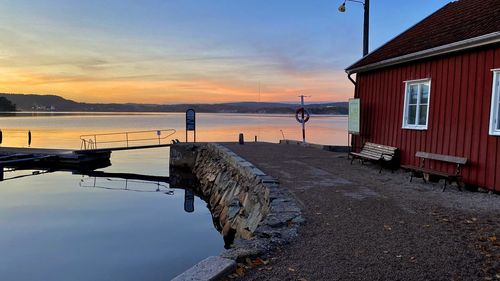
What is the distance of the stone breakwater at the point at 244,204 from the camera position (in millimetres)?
5527

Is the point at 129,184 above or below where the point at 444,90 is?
below

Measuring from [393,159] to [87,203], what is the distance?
1082 centimetres

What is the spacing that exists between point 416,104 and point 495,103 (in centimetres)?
280

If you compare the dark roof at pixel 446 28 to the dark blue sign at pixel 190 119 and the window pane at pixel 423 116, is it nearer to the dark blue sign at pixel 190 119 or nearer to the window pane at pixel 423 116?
the window pane at pixel 423 116

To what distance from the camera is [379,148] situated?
499 inches

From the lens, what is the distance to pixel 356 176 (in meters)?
11.1

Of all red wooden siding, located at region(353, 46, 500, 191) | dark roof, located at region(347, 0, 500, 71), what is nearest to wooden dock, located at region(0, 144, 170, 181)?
dark roof, located at region(347, 0, 500, 71)

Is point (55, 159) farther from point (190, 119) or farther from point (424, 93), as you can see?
point (424, 93)

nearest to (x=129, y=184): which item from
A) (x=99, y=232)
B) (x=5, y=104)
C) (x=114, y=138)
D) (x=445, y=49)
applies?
(x=99, y=232)

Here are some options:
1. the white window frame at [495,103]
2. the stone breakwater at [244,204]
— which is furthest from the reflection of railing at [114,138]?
the white window frame at [495,103]

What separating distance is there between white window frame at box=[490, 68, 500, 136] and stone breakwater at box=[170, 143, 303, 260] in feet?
14.7

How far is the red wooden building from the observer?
880 centimetres

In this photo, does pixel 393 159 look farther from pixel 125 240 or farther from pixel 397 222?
pixel 125 240

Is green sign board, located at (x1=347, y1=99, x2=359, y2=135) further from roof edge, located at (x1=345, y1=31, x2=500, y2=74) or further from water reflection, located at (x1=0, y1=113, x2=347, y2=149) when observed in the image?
water reflection, located at (x1=0, y1=113, x2=347, y2=149)
